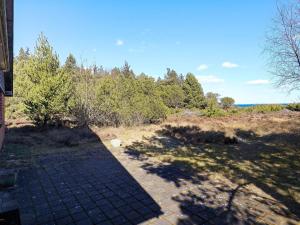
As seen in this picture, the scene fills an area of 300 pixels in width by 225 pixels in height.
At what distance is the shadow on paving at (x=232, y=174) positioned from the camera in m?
3.91

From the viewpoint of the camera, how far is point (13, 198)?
443cm

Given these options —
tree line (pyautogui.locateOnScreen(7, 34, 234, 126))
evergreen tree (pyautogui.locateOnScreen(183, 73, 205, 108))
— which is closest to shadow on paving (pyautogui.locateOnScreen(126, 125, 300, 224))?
tree line (pyautogui.locateOnScreen(7, 34, 234, 126))

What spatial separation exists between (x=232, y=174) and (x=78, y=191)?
395cm

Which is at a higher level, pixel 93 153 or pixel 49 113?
pixel 49 113

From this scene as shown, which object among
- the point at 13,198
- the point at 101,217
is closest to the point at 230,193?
the point at 101,217

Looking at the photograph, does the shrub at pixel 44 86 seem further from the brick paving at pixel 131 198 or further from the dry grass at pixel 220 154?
the brick paving at pixel 131 198

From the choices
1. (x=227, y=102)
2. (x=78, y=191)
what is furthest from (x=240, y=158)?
(x=227, y=102)

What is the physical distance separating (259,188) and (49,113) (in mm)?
12220

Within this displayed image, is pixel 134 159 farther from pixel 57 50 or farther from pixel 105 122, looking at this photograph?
pixel 57 50

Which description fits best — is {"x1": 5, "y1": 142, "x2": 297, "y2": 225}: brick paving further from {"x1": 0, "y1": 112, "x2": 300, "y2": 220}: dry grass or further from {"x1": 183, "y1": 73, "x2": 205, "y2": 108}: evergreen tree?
{"x1": 183, "y1": 73, "x2": 205, "y2": 108}: evergreen tree

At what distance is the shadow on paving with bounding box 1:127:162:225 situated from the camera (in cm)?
377

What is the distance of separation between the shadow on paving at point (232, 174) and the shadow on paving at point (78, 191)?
0.85 meters

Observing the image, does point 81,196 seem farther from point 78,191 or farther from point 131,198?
point 131,198

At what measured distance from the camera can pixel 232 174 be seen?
20.2 ft
